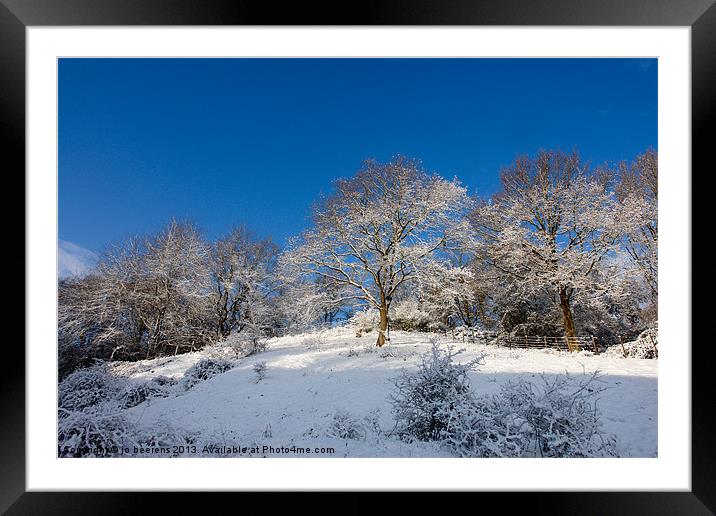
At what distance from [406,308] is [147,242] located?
4762mm

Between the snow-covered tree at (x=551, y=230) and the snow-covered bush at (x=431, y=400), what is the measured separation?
364 centimetres

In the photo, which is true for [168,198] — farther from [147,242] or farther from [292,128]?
[292,128]

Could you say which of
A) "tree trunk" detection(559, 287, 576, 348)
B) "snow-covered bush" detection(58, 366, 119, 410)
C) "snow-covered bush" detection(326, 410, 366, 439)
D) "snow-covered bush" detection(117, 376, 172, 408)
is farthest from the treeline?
"snow-covered bush" detection(326, 410, 366, 439)

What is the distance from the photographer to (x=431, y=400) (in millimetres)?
3244

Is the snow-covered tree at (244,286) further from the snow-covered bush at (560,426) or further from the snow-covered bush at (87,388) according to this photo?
the snow-covered bush at (560,426)

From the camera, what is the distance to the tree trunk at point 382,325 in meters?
6.43

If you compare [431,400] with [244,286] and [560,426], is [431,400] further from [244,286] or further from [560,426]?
[244,286]

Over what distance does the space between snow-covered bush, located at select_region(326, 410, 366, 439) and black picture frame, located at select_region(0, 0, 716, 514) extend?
2.66 ft

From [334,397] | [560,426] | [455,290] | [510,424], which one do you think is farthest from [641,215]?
[334,397]

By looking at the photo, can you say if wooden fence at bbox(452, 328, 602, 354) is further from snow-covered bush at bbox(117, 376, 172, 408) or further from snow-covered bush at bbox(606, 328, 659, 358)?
snow-covered bush at bbox(117, 376, 172, 408)

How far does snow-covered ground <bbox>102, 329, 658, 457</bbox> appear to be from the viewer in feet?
10.7
